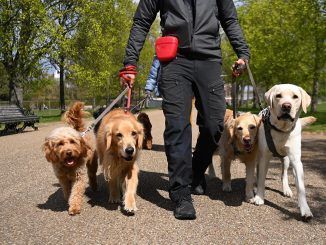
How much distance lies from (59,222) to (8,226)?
1.60 ft

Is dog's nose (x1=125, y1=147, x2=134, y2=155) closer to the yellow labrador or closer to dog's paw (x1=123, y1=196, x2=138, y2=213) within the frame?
dog's paw (x1=123, y1=196, x2=138, y2=213)

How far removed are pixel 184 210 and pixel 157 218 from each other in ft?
0.97

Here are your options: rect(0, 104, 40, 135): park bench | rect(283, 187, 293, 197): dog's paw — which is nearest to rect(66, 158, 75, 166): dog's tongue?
rect(283, 187, 293, 197): dog's paw

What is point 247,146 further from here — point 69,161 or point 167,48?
point 69,161

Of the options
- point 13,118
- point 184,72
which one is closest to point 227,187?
point 184,72

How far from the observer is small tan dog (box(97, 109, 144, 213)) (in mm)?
4664

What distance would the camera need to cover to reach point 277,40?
30922 millimetres

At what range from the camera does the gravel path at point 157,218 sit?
386 cm

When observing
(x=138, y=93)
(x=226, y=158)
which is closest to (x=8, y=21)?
(x=226, y=158)

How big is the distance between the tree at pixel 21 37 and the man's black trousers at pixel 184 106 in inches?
745

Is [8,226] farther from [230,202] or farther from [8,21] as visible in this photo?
[8,21]

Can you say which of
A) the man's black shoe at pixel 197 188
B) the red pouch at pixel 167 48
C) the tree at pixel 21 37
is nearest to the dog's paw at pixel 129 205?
the man's black shoe at pixel 197 188

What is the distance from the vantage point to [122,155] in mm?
4676

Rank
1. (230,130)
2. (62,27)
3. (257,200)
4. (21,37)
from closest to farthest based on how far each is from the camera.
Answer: (257,200)
(230,130)
(21,37)
(62,27)
